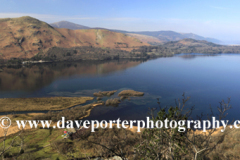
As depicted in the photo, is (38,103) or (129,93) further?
(129,93)

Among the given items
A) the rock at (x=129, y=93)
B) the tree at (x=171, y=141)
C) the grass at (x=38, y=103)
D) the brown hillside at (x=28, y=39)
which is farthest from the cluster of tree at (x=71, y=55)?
the tree at (x=171, y=141)

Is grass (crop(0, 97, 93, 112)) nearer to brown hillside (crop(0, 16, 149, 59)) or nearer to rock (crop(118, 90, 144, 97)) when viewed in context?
rock (crop(118, 90, 144, 97))

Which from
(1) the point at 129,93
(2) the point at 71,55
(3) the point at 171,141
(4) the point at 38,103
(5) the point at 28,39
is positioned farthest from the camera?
(5) the point at 28,39

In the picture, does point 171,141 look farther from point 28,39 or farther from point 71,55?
point 28,39

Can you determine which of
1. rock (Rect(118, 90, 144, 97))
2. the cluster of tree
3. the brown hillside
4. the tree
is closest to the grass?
rock (Rect(118, 90, 144, 97))

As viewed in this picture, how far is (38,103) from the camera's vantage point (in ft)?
130

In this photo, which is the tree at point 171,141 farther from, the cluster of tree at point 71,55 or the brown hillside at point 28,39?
the brown hillside at point 28,39

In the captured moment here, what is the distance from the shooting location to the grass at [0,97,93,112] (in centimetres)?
3662

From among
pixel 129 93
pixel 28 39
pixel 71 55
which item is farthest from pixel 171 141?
pixel 28 39

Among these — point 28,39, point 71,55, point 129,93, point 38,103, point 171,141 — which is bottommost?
point 38,103

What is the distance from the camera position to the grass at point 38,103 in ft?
120

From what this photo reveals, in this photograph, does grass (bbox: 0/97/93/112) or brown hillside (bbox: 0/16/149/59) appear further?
brown hillside (bbox: 0/16/149/59)

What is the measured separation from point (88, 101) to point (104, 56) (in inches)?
3970

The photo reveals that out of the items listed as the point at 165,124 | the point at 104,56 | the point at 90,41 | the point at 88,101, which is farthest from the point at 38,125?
the point at 90,41
